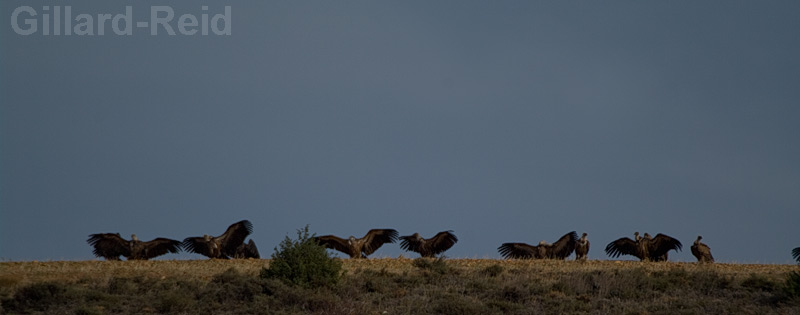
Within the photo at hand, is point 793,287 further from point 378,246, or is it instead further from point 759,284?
point 378,246

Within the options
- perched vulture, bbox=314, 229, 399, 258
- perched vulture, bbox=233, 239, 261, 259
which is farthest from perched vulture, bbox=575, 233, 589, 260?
perched vulture, bbox=233, 239, 261, 259

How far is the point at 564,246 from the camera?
3481 centimetres

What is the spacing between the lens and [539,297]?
2511 centimetres

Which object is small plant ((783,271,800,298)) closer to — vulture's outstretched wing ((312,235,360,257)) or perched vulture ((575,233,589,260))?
perched vulture ((575,233,589,260))

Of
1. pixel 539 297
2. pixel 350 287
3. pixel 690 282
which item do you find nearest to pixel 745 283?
pixel 690 282

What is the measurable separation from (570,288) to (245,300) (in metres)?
8.48

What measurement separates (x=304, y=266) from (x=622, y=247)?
1378 centimetres

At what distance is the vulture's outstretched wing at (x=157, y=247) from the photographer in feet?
104

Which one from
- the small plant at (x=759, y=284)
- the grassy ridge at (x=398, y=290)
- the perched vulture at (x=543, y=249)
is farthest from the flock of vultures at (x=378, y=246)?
the small plant at (x=759, y=284)

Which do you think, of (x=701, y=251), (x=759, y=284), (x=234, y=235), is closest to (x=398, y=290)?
(x=234, y=235)

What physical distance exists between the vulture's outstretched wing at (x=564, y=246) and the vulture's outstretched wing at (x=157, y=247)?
13024 millimetres

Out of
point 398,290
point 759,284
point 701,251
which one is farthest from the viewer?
point 701,251

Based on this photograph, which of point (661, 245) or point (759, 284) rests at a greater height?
point (661, 245)

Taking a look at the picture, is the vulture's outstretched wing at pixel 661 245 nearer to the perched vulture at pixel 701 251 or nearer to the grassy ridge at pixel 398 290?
the perched vulture at pixel 701 251
